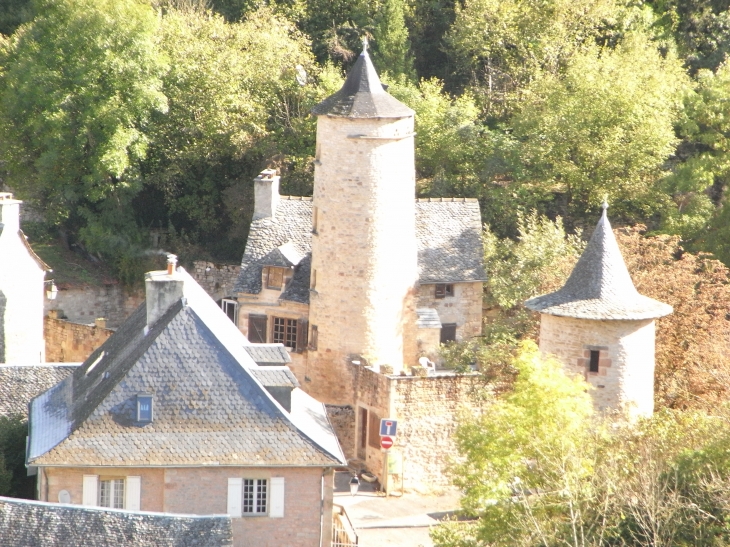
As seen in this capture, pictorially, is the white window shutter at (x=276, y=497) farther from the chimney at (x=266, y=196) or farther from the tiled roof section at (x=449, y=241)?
the chimney at (x=266, y=196)

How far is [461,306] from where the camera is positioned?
46.1m

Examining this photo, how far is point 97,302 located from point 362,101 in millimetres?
17258

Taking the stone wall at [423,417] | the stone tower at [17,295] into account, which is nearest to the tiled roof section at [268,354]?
A: the stone wall at [423,417]

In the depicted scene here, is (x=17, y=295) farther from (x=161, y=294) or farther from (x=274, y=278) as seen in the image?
(x=161, y=294)

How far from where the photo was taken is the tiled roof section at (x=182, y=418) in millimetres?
31578

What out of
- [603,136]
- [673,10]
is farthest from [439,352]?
[673,10]

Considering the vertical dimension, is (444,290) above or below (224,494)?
above

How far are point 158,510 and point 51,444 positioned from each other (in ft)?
8.80

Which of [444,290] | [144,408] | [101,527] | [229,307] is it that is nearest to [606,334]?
[444,290]

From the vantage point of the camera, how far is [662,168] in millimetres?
52062

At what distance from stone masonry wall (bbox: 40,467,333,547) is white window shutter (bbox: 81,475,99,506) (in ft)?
0.32

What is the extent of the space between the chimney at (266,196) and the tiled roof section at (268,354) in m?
11.3

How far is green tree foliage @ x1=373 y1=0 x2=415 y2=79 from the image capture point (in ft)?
191

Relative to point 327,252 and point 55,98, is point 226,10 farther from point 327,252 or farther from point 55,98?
point 327,252
